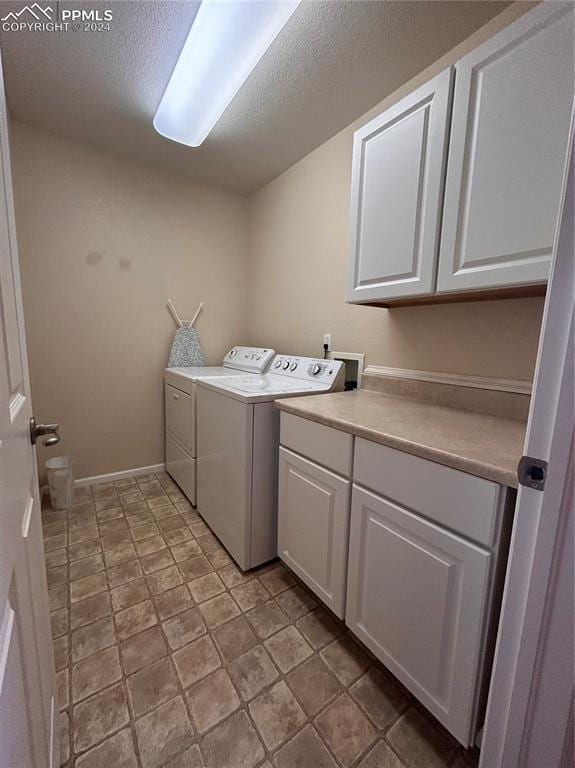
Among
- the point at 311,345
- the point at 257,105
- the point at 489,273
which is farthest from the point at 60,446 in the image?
the point at 489,273

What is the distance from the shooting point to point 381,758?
2.97 ft

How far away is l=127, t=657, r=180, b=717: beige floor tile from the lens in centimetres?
103

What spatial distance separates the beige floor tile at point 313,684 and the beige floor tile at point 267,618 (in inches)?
7.1

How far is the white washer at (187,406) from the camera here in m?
2.12

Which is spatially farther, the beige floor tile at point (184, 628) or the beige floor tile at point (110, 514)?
the beige floor tile at point (110, 514)

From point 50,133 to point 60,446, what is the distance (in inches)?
80.4

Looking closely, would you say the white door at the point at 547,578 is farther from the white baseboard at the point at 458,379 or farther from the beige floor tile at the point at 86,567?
the beige floor tile at the point at 86,567

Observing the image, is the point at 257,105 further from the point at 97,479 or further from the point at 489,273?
the point at 97,479

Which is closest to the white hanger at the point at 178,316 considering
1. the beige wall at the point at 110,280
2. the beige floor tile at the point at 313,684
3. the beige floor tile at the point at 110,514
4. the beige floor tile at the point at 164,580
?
the beige wall at the point at 110,280

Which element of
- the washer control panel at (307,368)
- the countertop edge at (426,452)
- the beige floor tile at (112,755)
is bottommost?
the beige floor tile at (112,755)

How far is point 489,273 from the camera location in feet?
3.31

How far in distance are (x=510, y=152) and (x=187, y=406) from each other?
198 centimetres

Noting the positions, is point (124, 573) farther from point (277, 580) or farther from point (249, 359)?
point (249, 359)

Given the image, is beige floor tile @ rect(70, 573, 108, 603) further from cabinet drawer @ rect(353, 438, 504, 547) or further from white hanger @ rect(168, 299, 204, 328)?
white hanger @ rect(168, 299, 204, 328)
